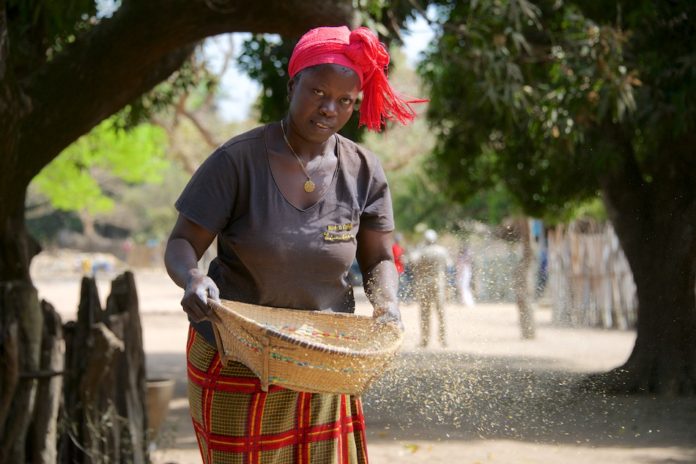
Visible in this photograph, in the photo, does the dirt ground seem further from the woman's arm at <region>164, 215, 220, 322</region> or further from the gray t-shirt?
the woman's arm at <region>164, 215, 220, 322</region>

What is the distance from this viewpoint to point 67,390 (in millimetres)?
5027

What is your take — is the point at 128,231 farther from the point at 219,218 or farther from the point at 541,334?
the point at 219,218

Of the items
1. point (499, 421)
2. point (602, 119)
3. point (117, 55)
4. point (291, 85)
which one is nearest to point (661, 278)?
point (602, 119)

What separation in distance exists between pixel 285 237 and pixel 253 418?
50 centimetres

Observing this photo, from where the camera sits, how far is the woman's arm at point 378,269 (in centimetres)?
270

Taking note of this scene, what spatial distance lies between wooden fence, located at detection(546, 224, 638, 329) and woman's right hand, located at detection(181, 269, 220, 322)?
13836mm

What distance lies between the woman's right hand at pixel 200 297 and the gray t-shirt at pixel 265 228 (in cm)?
24

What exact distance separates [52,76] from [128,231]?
173ft

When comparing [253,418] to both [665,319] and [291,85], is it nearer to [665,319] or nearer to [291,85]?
[291,85]

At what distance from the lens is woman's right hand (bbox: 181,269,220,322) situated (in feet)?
7.60

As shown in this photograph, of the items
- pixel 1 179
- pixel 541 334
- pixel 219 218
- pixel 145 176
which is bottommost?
pixel 541 334

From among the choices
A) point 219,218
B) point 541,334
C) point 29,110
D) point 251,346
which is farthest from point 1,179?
point 541,334

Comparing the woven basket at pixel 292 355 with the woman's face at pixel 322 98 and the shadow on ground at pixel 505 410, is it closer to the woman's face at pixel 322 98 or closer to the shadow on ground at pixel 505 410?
the woman's face at pixel 322 98

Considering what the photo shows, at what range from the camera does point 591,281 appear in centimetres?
1677
